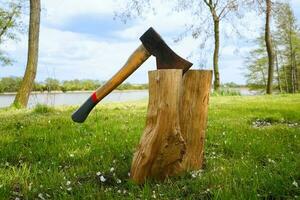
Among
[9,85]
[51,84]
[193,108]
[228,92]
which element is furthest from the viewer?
[228,92]

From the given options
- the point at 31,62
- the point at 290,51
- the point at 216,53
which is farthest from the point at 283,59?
the point at 31,62

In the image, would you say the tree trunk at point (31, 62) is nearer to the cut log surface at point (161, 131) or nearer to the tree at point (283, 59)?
the cut log surface at point (161, 131)

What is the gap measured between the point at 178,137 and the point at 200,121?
0.66m

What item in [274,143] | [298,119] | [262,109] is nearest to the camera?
[274,143]

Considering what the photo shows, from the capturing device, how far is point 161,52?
17.8 ft

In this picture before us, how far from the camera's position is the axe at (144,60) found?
17.5 ft

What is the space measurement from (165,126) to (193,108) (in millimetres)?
736

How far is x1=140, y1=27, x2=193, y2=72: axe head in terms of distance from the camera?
210 inches

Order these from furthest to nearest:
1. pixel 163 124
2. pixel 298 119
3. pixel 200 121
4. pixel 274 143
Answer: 1. pixel 298 119
2. pixel 274 143
3. pixel 200 121
4. pixel 163 124

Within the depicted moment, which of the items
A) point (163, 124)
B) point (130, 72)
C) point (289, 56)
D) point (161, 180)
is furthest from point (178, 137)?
point (289, 56)

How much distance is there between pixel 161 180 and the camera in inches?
214

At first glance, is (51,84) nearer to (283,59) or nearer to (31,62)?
(31,62)

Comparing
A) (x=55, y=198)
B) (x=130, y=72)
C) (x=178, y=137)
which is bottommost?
(x=55, y=198)

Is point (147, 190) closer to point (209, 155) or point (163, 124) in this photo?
point (163, 124)
